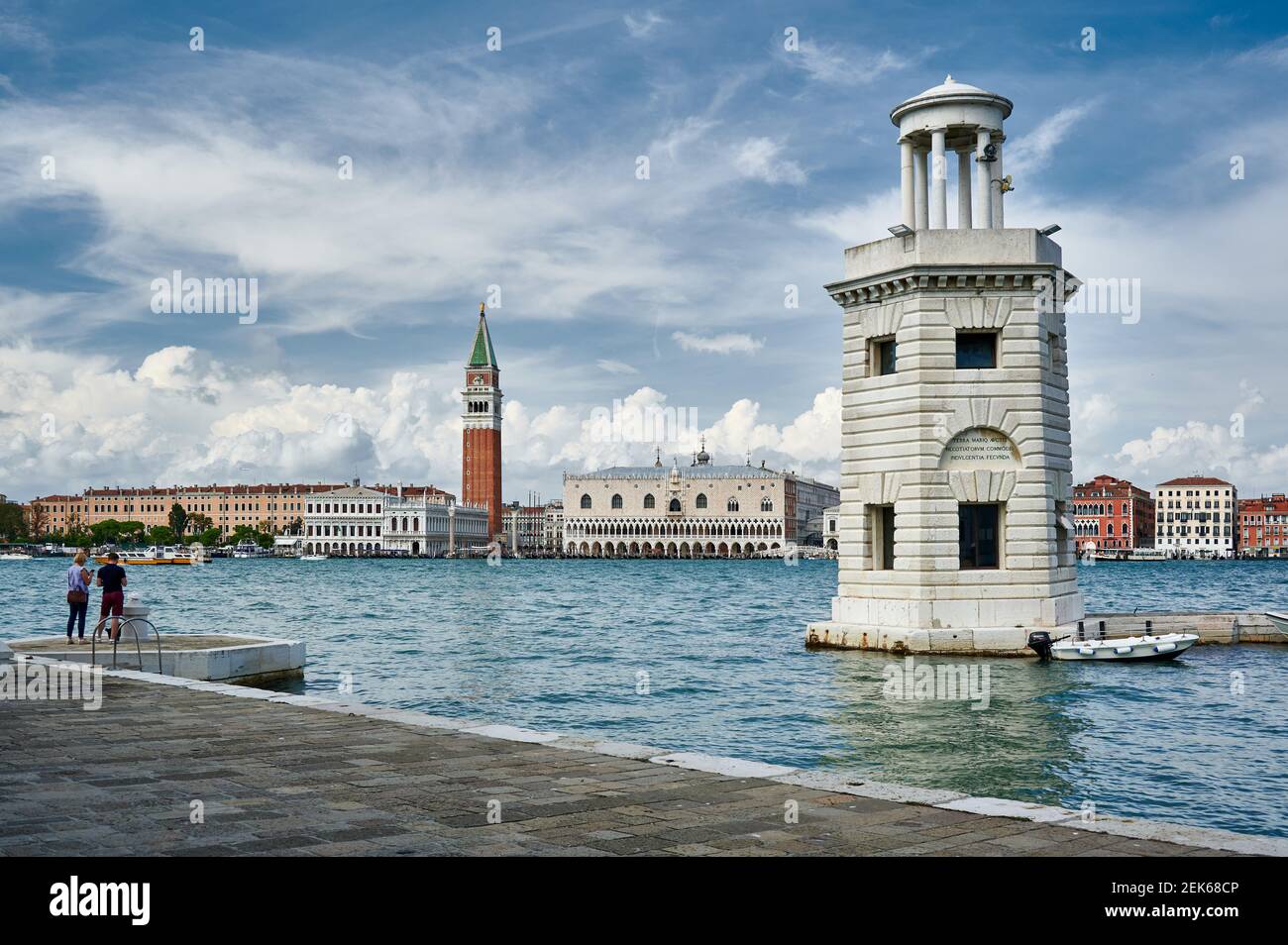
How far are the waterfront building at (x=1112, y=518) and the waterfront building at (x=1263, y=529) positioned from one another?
54.4 ft

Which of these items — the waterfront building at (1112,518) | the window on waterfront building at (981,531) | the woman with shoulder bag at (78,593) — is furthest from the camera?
the waterfront building at (1112,518)

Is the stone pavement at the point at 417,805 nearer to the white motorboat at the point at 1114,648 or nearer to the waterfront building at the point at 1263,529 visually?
the white motorboat at the point at 1114,648

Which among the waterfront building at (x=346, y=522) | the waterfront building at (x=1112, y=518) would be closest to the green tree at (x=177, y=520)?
the waterfront building at (x=346, y=522)

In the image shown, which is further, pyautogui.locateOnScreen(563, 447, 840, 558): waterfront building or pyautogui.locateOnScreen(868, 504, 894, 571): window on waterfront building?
pyautogui.locateOnScreen(563, 447, 840, 558): waterfront building

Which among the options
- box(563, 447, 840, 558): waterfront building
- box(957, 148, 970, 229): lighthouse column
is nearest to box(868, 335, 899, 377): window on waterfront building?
box(957, 148, 970, 229): lighthouse column

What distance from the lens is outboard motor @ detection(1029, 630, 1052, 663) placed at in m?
23.8

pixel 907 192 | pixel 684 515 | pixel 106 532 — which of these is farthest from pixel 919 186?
pixel 106 532

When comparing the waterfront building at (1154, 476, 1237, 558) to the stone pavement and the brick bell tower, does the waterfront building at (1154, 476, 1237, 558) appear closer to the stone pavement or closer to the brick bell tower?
the brick bell tower

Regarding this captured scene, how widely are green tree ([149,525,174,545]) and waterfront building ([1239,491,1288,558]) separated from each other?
505 ft

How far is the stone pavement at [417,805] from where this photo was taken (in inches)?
247

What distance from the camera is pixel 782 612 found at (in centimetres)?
4606

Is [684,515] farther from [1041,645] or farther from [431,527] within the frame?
[1041,645]
